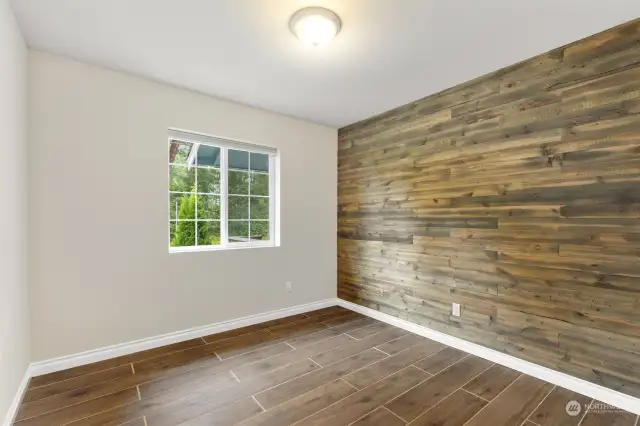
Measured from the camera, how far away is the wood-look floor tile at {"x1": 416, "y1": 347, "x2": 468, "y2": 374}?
2449 millimetres

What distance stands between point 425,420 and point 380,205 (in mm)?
2234

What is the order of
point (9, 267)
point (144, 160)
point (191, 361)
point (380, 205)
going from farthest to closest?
point (380, 205) → point (144, 160) → point (191, 361) → point (9, 267)

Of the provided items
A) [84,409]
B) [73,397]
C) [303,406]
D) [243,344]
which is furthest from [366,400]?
[73,397]

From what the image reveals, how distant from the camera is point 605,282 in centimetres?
202

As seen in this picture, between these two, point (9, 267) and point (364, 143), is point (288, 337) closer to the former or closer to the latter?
point (9, 267)

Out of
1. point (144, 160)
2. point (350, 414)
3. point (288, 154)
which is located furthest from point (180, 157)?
point (350, 414)

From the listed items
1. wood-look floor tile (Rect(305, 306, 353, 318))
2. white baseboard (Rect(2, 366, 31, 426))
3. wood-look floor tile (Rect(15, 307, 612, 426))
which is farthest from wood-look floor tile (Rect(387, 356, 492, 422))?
white baseboard (Rect(2, 366, 31, 426))

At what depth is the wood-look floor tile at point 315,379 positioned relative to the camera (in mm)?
2041

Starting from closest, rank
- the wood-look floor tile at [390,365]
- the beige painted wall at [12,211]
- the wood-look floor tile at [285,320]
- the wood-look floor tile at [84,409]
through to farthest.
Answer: the beige painted wall at [12,211] < the wood-look floor tile at [84,409] < the wood-look floor tile at [390,365] < the wood-look floor tile at [285,320]

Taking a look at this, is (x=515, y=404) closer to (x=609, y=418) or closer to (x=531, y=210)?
(x=609, y=418)

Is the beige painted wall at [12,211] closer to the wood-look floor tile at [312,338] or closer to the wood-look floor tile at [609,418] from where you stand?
the wood-look floor tile at [312,338]

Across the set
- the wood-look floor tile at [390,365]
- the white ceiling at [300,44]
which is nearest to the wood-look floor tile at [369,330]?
the wood-look floor tile at [390,365]

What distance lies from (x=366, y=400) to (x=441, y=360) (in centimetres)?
91

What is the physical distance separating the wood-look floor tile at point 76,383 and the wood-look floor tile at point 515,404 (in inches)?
97.7
